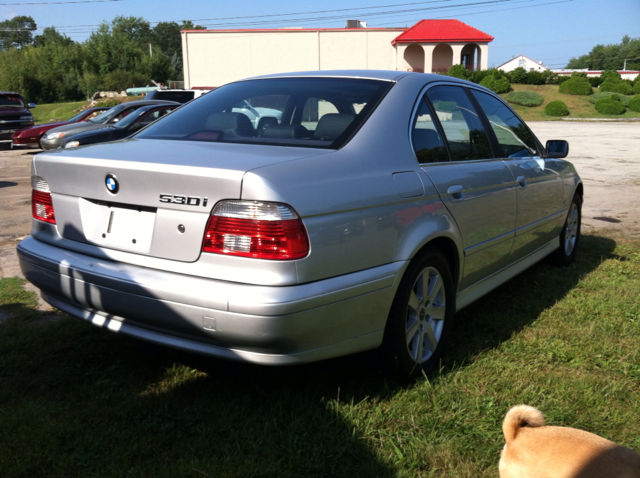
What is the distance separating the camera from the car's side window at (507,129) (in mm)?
4180

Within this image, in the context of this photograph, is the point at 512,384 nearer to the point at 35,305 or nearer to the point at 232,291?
the point at 232,291

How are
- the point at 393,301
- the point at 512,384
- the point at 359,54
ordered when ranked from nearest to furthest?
the point at 393,301
the point at 512,384
the point at 359,54

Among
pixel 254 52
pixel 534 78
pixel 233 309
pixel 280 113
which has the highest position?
pixel 254 52

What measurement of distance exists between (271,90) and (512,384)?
2096 mm

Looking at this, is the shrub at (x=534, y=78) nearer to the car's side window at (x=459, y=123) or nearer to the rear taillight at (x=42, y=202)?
the car's side window at (x=459, y=123)

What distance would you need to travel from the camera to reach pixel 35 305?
4.30 m

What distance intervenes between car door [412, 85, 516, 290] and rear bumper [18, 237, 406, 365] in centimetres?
71

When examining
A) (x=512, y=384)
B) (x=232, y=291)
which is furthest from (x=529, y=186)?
(x=232, y=291)

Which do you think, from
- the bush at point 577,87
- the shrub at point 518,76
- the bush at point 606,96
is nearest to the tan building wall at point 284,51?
the shrub at point 518,76

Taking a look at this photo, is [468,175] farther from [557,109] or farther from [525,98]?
[525,98]

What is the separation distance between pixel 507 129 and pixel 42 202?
3.13m

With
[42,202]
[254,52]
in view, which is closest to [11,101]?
[42,202]

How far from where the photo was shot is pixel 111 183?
271 centimetres

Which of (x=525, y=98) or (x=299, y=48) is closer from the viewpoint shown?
(x=525, y=98)
